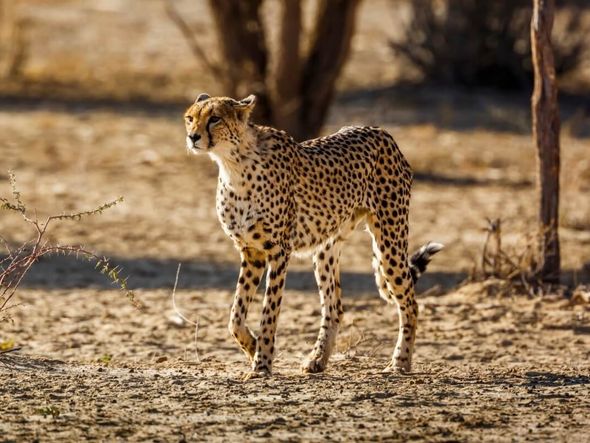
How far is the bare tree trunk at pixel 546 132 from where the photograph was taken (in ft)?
29.2

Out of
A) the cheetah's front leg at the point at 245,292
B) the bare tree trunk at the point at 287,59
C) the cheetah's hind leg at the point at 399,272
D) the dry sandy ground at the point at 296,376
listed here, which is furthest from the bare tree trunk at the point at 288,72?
the cheetah's front leg at the point at 245,292

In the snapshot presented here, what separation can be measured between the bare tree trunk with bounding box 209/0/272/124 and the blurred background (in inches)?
0.6

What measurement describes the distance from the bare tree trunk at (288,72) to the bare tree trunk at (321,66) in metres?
0.16

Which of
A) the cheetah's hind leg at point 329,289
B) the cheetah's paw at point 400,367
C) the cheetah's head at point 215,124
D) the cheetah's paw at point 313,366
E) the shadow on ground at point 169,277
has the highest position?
the cheetah's head at point 215,124

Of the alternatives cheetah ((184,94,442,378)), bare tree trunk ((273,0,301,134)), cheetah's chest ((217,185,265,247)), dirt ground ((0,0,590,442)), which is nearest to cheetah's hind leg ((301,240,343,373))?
cheetah ((184,94,442,378))

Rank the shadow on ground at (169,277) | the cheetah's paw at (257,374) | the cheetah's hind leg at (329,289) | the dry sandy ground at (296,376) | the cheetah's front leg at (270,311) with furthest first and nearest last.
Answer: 1. the shadow on ground at (169,277)
2. the cheetah's hind leg at (329,289)
3. the cheetah's front leg at (270,311)
4. the cheetah's paw at (257,374)
5. the dry sandy ground at (296,376)

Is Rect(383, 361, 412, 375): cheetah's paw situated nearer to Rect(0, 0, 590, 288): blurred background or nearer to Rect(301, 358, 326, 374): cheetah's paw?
Rect(301, 358, 326, 374): cheetah's paw

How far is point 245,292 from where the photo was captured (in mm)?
6867

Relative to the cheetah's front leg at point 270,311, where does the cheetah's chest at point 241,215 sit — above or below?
above

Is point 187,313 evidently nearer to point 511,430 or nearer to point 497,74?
point 511,430

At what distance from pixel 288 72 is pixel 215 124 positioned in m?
6.91

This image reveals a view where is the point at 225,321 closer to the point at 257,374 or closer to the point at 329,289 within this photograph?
the point at 329,289

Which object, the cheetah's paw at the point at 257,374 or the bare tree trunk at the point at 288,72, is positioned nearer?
the cheetah's paw at the point at 257,374

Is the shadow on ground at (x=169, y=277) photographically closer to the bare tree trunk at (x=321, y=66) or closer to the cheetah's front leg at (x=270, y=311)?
the cheetah's front leg at (x=270, y=311)
